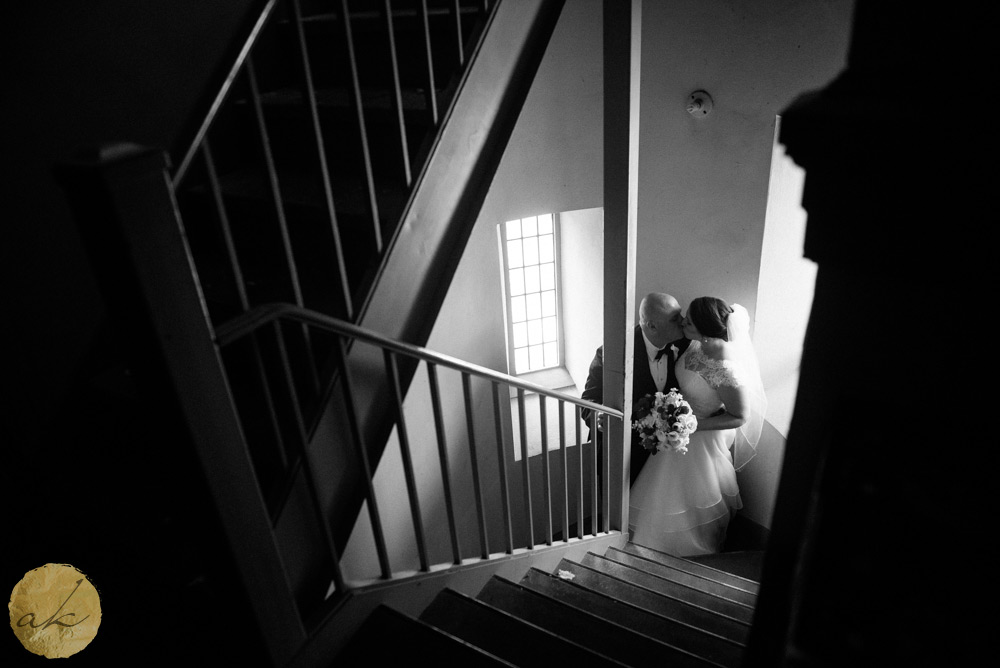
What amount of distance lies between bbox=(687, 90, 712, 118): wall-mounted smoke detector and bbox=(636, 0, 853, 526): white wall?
0.04 m

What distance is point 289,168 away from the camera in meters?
2.48

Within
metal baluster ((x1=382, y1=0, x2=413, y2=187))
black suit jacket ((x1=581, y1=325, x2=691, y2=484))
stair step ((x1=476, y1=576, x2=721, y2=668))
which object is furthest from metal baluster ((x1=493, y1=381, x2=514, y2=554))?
black suit jacket ((x1=581, y1=325, x2=691, y2=484))

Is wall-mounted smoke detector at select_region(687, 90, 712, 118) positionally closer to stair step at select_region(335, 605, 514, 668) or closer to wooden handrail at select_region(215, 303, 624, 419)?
wooden handrail at select_region(215, 303, 624, 419)

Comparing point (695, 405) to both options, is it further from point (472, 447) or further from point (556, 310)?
point (472, 447)

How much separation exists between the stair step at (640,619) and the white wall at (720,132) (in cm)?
222

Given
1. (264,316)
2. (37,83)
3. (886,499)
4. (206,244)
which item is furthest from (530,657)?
(37,83)

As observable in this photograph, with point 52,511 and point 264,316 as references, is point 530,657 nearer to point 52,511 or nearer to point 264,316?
point 264,316

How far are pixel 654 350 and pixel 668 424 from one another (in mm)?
565

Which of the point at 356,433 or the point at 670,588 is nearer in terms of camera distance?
the point at 356,433

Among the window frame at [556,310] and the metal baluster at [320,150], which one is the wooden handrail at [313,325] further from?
the window frame at [556,310]

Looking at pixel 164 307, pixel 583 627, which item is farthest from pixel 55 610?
pixel 583 627

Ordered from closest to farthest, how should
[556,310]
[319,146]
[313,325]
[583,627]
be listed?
[313,325] → [319,146] → [583,627] → [556,310]

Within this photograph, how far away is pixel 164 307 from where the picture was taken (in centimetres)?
111

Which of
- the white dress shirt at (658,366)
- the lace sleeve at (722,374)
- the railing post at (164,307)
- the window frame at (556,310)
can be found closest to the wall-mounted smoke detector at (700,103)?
the window frame at (556,310)
